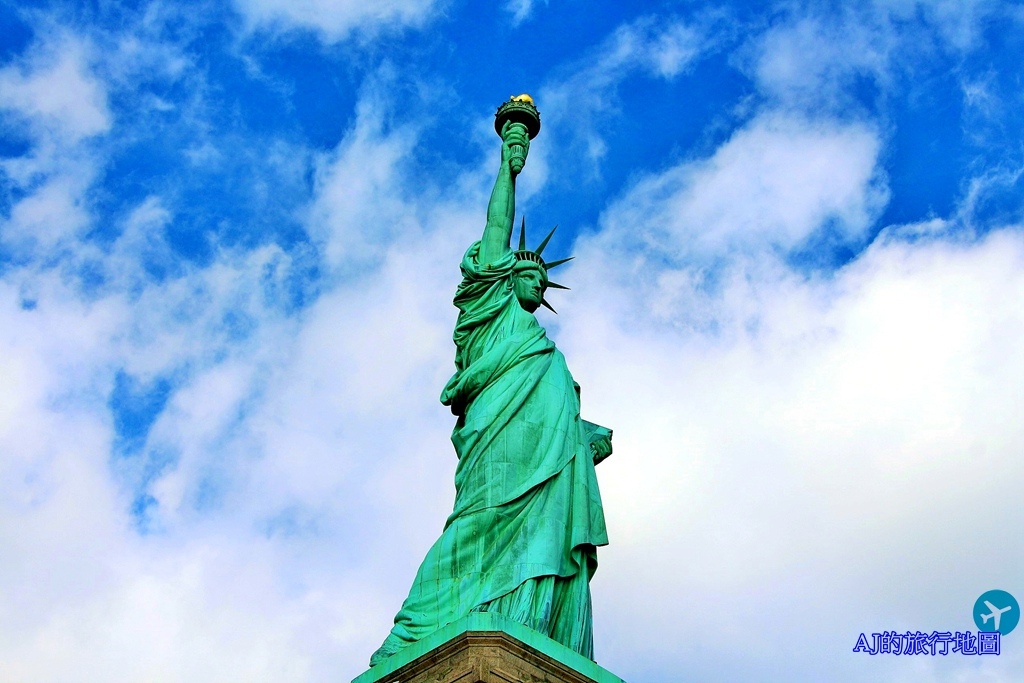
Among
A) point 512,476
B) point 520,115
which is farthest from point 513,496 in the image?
point 520,115

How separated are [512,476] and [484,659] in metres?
3.39

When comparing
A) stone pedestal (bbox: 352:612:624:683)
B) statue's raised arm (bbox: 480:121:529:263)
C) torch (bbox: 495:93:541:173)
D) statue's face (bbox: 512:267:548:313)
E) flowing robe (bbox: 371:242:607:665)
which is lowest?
stone pedestal (bbox: 352:612:624:683)

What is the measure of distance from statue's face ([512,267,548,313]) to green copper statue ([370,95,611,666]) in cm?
2

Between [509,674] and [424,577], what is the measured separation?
2.61 m

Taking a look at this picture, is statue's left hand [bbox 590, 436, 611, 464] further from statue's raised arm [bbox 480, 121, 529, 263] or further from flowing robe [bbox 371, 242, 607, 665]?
statue's raised arm [bbox 480, 121, 529, 263]

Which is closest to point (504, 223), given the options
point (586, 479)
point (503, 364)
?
point (503, 364)

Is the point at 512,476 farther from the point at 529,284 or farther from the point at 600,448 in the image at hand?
the point at 529,284

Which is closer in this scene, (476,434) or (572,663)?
(572,663)

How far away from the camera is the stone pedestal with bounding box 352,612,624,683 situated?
47.3ft

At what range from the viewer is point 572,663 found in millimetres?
15281

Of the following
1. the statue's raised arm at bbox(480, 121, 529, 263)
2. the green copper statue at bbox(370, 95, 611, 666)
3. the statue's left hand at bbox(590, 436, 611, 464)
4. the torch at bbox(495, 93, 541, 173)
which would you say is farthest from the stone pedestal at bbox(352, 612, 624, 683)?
the torch at bbox(495, 93, 541, 173)

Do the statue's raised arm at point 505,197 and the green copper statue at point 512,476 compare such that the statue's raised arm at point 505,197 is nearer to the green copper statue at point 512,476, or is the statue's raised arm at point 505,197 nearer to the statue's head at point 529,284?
the green copper statue at point 512,476

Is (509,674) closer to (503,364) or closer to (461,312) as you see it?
(503,364)

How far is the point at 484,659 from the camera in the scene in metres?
14.4
